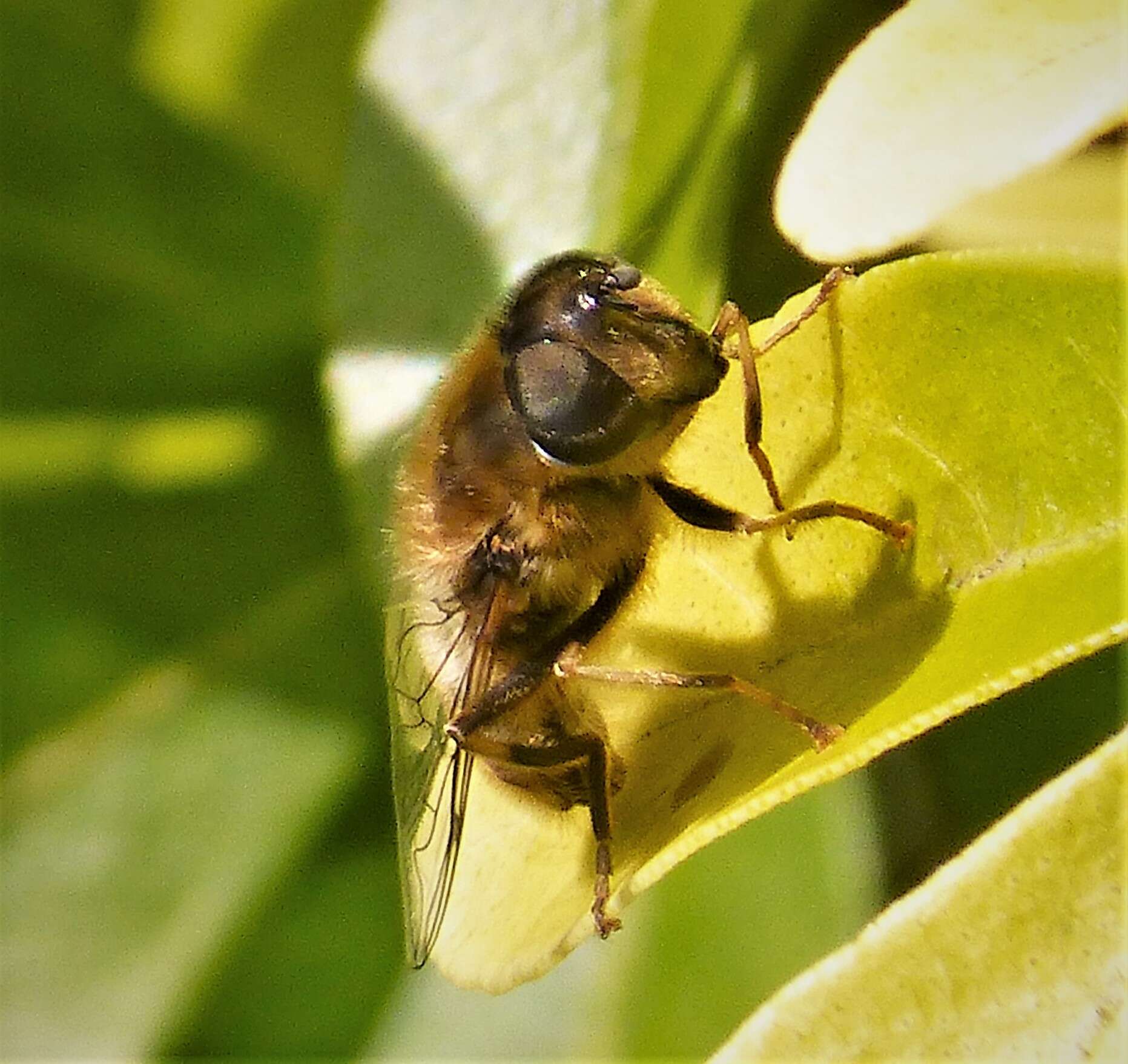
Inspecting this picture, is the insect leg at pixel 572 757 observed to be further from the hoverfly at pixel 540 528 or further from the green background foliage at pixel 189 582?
the green background foliage at pixel 189 582

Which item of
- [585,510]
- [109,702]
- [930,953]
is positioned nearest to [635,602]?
[585,510]

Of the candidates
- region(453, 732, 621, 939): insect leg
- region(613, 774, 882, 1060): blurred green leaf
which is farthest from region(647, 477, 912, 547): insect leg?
region(613, 774, 882, 1060): blurred green leaf

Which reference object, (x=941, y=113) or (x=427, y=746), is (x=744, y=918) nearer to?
(x=427, y=746)

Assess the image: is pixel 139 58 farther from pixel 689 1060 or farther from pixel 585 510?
pixel 689 1060

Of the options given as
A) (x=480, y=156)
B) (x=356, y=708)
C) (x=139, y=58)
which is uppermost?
(x=480, y=156)

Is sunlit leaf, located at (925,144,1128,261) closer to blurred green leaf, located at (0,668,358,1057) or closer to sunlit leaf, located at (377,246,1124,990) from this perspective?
sunlit leaf, located at (377,246,1124,990)
